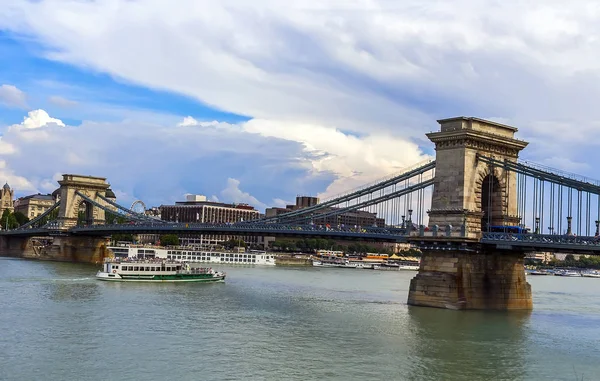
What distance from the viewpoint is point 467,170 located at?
50938 mm

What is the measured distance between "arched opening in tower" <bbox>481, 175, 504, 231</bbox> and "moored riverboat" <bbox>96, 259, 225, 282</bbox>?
1231 inches

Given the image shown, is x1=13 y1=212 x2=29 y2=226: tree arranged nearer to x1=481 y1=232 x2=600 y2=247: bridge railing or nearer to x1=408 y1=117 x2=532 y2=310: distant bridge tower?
x1=408 y1=117 x2=532 y2=310: distant bridge tower

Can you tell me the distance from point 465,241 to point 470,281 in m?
2.91

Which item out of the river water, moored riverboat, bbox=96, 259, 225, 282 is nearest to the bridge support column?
the river water

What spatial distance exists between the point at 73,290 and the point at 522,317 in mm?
32835

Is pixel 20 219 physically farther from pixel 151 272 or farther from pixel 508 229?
pixel 508 229

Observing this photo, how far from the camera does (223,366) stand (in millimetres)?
31922

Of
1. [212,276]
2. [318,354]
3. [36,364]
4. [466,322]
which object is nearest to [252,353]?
[318,354]

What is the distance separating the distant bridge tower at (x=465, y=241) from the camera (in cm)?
5034

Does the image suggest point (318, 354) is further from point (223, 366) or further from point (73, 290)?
point (73, 290)

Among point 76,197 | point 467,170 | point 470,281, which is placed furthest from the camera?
point 76,197

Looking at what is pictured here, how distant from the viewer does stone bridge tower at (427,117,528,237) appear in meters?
50.9

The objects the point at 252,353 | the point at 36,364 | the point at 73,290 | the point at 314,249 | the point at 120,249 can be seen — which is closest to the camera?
the point at 36,364

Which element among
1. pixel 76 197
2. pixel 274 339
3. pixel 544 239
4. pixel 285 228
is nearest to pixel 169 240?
pixel 76 197
